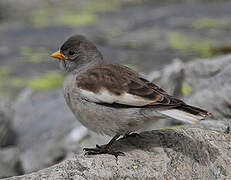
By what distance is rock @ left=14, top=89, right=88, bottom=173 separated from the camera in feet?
24.2

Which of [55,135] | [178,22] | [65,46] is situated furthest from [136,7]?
[65,46]

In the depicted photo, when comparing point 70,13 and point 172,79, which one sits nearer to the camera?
point 172,79

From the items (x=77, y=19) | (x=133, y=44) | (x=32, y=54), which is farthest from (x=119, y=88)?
(x=77, y=19)

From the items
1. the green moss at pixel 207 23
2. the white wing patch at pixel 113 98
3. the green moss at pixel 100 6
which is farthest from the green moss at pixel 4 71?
the white wing patch at pixel 113 98

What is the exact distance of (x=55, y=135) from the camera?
7914 mm

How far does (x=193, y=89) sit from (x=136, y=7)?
9633 mm

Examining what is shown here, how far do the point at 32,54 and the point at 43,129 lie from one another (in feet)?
16.4

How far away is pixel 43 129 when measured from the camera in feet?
27.6

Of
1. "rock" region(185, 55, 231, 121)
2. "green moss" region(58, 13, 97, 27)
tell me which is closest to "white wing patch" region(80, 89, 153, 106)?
"rock" region(185, 55, 231, 121)

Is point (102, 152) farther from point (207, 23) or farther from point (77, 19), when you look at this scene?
point (77, 19)

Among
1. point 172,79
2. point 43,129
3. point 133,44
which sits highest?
point 172,79

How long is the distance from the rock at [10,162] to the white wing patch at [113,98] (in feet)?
11.4

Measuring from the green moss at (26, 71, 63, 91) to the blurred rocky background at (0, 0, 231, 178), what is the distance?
0.08 ft

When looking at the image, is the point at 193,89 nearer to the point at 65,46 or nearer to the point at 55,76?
the point at 65,46
